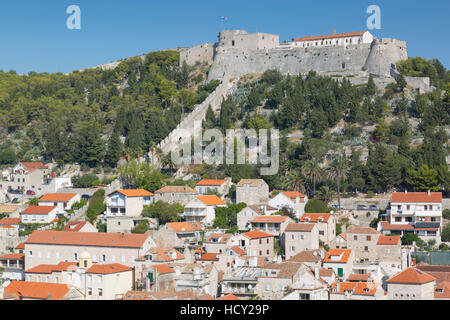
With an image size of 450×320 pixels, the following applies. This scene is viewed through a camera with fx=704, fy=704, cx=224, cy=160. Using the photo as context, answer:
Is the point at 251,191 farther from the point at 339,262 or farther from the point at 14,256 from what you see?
the point at 14,256

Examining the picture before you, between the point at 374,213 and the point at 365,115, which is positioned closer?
the point at 374,213

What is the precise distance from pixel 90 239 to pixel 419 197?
21934 millimetres

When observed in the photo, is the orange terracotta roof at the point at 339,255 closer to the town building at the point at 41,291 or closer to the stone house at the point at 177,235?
the stone house at the point at 177,235

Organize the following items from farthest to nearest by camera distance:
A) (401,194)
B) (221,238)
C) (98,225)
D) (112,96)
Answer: (112,96)
(98,225)
(401,194)
(221,238)

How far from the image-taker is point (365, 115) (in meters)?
64.8

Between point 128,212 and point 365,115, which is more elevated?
point 365,115

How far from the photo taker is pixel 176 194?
52.5 m

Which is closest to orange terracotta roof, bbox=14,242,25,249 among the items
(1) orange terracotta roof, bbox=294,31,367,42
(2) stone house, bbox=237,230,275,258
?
(2) stone house, bbox=237,230,275,258

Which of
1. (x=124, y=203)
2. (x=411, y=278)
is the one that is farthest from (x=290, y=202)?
(x=411, y=278)

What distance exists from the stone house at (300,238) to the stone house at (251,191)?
777cm

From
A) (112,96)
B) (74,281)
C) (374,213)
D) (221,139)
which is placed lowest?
(74,281)

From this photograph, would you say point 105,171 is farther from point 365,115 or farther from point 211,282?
point 211,282

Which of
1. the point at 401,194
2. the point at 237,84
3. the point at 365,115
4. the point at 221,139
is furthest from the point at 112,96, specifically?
the point at 401,194

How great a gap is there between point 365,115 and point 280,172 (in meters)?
13.3
